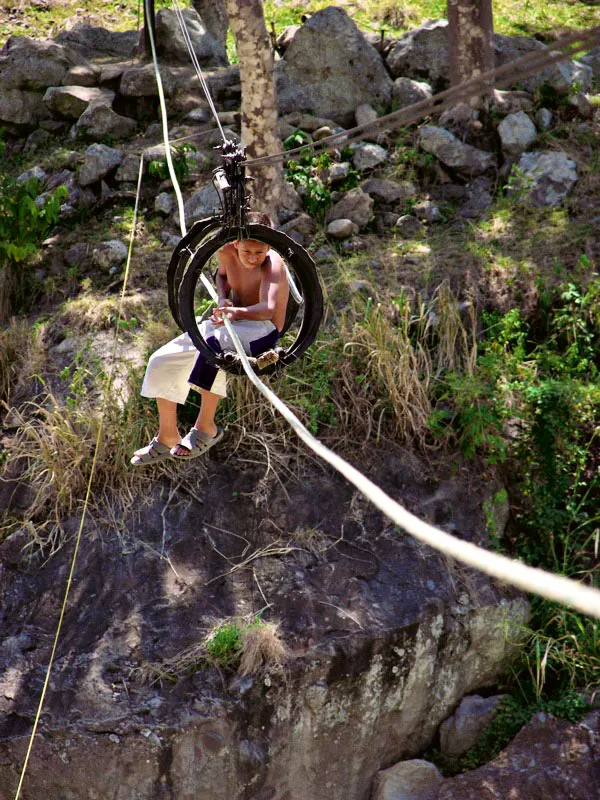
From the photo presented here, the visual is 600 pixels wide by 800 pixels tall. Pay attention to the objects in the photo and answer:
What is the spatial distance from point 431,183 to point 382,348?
264 cm

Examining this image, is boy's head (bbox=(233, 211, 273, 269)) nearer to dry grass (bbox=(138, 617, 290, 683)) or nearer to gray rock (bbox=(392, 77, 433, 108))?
dry grass (bbox=(138, 617, 290, 683))

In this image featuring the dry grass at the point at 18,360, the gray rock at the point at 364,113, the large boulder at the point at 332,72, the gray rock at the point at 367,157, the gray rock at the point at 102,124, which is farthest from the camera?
the gray rock at the point at 102,124

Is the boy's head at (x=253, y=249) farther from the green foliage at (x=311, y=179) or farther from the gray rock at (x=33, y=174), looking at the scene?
the gray rock at (x=33, y=174)

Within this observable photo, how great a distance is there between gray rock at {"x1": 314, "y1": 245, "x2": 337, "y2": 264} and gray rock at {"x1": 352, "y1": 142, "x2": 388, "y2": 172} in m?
1.17

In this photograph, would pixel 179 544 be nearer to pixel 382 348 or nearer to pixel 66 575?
pixel 66 575

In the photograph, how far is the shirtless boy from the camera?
4.09 metres

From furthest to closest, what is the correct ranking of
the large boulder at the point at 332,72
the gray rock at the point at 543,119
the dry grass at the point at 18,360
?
the large boulder at the point at 332,72 → the gray rock at the point at 543,119 → the dry grass at the point at 18,360

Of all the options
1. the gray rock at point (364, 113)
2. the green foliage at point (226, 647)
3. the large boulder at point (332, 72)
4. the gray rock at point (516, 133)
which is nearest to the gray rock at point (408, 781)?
the green foliage at point (226, 647)

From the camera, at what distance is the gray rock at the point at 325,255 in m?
7.45

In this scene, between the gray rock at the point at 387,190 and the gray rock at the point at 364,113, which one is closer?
the gray rock at the point at 387,190

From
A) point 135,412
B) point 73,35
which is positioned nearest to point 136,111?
point 73,35

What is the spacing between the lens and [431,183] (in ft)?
27.4

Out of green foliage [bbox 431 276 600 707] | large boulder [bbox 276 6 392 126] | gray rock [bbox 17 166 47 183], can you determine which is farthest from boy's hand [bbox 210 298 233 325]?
large boulder [bbox 276 6 392 126]

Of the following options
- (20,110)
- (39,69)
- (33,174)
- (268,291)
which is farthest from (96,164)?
(268,291)
